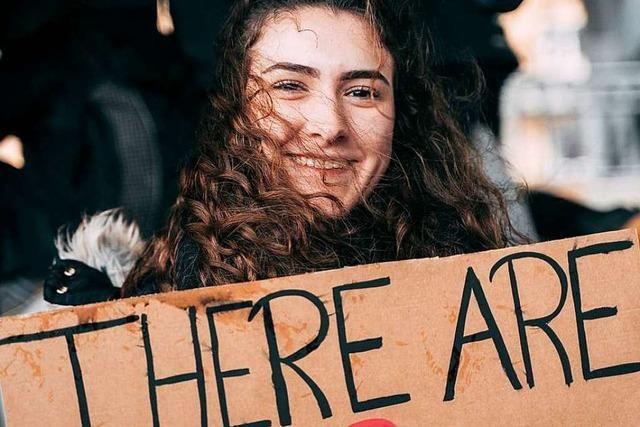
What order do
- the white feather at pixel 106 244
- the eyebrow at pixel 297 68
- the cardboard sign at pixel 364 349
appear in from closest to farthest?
the cardboard sign at pixel 364 349 < the eyebrow at pixel 297 68 < the white feather at pixel 106 244

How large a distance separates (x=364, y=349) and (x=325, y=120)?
559 millimetres

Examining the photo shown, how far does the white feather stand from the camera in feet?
6.19

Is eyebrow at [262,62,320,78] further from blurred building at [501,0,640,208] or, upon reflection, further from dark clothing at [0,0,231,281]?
blurred building at [501,0,640,208]


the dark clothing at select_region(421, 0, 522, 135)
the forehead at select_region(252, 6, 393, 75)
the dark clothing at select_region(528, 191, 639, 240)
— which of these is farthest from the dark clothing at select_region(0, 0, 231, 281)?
the dark clothing at select_region(528, 191, 639, 240)

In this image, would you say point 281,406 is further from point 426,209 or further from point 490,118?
point 490,118

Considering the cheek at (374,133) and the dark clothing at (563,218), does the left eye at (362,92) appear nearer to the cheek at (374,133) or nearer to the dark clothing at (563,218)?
the cheek at (374,133)

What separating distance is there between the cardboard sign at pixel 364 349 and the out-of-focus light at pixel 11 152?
53 cm

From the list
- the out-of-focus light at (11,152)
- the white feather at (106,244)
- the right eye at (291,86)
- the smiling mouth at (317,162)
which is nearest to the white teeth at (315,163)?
the smiling mouth at (317,162)

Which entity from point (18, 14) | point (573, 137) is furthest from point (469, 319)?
point (18, 14)

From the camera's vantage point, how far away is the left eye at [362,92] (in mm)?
1807

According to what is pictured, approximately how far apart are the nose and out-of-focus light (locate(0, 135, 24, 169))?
0.75m

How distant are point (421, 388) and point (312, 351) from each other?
257 millimetres

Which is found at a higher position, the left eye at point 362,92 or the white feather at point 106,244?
the left eye at point 362,92

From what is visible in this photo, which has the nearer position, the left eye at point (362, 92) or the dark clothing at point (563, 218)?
the left eye at point (362, 92)
